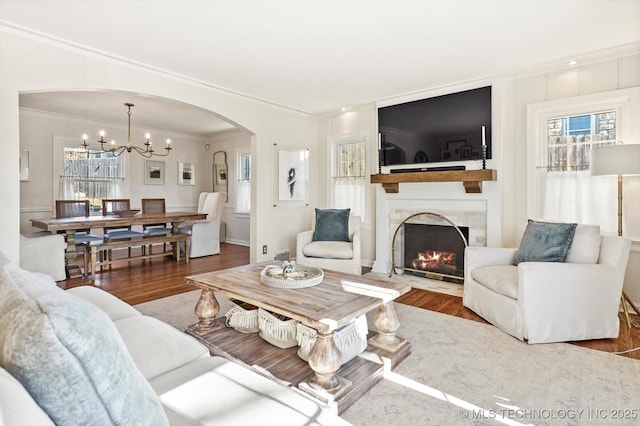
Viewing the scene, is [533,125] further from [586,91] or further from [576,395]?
[576,395]

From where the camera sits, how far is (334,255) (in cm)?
409

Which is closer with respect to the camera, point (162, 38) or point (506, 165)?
point (162, 38)

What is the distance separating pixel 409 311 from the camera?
322 cm

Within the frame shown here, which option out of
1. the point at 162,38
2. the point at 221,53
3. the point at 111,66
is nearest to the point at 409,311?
the point at 221,53

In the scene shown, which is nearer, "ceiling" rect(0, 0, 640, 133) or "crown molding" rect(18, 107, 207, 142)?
"ceiling" rect(0, 0, 640, 133)

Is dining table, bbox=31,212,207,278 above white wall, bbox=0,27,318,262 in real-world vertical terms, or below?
below

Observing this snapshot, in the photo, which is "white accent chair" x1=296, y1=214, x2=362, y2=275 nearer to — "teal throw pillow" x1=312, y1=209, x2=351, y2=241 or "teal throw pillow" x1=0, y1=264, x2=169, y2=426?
"teal throw pillow" x1=312, y1=209, x2=351, y2=241

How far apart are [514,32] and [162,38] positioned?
118 inches

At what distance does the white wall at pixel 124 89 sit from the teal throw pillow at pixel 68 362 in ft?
9.12

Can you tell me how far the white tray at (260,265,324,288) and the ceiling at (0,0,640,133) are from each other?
1.95 m

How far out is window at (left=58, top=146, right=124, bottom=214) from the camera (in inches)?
241

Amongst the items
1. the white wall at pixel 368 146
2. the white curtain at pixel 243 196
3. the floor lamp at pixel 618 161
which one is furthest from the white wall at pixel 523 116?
the white curtain at pixel 243 196

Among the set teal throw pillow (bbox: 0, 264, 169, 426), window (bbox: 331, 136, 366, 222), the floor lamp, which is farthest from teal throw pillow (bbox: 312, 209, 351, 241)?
teal throw pillow (bbox: 0, 264, 169, 426)

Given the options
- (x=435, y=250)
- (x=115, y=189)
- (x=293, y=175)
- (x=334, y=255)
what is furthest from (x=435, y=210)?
(x=115, y=189)
